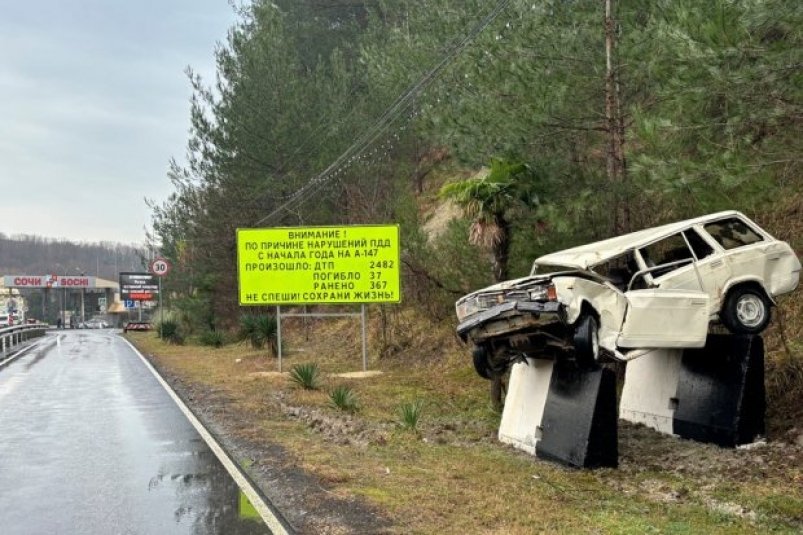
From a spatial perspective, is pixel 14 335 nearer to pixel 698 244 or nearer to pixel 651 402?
pixel 651 402

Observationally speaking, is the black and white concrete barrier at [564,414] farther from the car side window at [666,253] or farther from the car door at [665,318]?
the car side window at [666,253]

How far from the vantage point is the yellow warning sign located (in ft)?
66.1

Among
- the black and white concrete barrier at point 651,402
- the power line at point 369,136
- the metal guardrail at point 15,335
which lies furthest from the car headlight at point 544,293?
the metal guardrail at point 15,335

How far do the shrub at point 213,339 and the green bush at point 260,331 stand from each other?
5.39 meters

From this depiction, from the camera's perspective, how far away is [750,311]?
9547mm

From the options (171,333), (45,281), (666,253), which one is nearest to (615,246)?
(666,253)

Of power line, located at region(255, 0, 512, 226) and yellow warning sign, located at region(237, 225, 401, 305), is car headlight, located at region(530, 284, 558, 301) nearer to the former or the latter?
power line, located at region(255, 0, 512, 226)

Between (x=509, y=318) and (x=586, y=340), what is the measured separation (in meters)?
1.08

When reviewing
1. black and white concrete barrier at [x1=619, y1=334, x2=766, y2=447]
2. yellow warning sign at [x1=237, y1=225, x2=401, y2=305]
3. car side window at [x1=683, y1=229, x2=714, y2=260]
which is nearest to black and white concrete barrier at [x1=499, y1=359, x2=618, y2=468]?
black and white concrete barrier at [x1=619, y1=334, x2=766, y2=447]

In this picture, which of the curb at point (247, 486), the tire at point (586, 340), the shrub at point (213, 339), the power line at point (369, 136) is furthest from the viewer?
the shrub at point (213, 339)

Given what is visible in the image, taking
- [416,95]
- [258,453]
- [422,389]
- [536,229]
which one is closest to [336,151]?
[416,95]

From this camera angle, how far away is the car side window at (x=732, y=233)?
979 cm

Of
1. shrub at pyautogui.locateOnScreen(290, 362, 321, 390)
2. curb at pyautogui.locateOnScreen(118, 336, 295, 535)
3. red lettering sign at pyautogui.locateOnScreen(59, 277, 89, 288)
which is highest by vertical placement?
red lettering sign at pyautogui.locateOnScreen(59, 277, 89, 288)

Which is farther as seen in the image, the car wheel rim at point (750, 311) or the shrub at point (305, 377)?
the shrub at point (305, 377)
